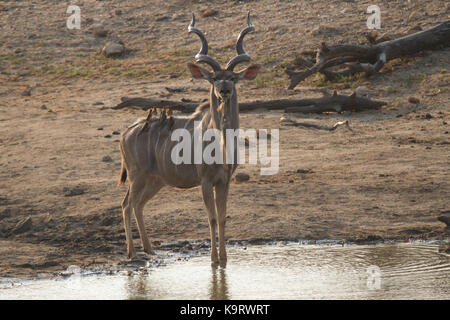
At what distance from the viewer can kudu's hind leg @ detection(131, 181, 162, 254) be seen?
7.16 meters

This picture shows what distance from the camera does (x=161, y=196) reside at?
8.66m

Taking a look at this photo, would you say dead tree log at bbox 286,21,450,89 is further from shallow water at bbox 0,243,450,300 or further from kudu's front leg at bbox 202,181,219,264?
kudu's front leg at bbox 202,181,219,264

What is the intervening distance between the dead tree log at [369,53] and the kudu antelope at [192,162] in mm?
5839

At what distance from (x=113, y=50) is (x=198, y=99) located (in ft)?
13.8

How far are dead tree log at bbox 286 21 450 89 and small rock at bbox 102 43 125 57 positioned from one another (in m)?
4.43

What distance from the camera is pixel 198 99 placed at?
496 inches

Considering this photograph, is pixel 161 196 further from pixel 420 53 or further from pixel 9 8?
pixel 9 8

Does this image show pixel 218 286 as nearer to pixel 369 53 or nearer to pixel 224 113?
pixel 224 113

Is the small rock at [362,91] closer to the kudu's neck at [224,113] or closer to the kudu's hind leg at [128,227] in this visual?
the kudu's hind leg at [128,227]

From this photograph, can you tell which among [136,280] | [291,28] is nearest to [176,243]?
[136,280]

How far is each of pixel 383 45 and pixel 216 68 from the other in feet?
23.8

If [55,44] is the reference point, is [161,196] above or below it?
below

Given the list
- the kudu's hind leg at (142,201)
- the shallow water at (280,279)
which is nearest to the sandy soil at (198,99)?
the kudu's hind leg at (142,201)

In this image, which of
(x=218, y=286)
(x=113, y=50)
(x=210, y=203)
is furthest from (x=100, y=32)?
(x=218, y=286)
